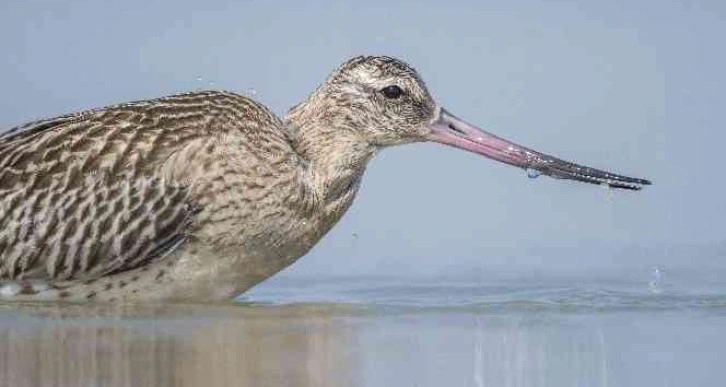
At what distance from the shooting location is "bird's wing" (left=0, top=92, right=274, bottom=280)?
1078 centimetres

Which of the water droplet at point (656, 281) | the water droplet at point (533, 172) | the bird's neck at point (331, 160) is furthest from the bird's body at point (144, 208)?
the water droplet at point (656, 281)

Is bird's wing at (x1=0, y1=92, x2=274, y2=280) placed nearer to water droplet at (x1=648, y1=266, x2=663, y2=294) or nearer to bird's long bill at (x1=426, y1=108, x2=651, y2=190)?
bird's long bill at (x1=426, y1=108, x2=651, y2=190)

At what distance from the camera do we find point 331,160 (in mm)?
11258

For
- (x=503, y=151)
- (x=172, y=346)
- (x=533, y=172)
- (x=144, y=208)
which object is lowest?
(x=172, y=346)

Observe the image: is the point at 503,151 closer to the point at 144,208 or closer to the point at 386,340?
the point at 144,208

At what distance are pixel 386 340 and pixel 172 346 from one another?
0.98m

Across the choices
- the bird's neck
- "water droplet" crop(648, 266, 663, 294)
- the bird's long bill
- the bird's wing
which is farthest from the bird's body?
"water droplet" crop(648, 266, 663, 294)

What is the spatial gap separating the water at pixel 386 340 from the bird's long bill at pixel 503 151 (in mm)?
671

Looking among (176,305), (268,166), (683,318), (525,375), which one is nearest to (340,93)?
(268,166)

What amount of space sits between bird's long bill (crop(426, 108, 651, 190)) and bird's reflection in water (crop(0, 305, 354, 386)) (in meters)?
1.29

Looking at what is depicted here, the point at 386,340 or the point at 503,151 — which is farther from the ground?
the point at 503,151

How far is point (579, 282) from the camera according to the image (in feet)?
41.1

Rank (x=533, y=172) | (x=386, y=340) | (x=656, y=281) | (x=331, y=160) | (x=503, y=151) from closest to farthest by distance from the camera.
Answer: (x=386, y=340)
(x=331, y=160)
(x=503, y=151)
(x=533, y=172)
(x=656, y=281)

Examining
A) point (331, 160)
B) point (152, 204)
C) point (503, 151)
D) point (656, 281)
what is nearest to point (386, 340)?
point (152, 204)
